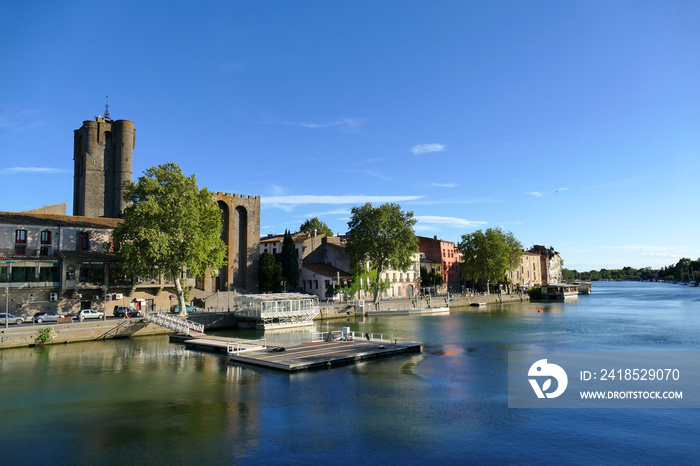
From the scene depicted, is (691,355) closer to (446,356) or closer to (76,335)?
(446,356)

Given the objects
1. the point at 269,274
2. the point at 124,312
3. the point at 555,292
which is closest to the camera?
the point at 124,312

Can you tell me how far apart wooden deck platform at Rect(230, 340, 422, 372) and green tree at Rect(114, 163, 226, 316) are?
17564mm

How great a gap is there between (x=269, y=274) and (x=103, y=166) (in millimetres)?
31993

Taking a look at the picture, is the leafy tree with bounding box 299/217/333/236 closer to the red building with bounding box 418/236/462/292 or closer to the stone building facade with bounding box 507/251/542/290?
the red building with bounding box 418/236/462/292

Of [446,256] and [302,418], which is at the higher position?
[446,256]

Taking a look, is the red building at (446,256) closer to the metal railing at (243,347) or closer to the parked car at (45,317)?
the metal railing at (243,347)

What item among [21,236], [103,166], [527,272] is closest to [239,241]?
[103,166]

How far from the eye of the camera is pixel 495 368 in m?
30.6

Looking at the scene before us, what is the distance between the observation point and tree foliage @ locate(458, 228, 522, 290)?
335ft

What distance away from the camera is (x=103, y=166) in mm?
75562

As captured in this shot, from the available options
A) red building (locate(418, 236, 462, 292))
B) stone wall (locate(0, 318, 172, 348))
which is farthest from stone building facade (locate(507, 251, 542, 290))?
stone wall (locate(0, 318, 172, 348))

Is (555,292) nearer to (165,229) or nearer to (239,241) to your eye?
(239,241)

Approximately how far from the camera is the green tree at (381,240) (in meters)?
77.6

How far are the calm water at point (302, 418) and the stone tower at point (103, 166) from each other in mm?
45048
